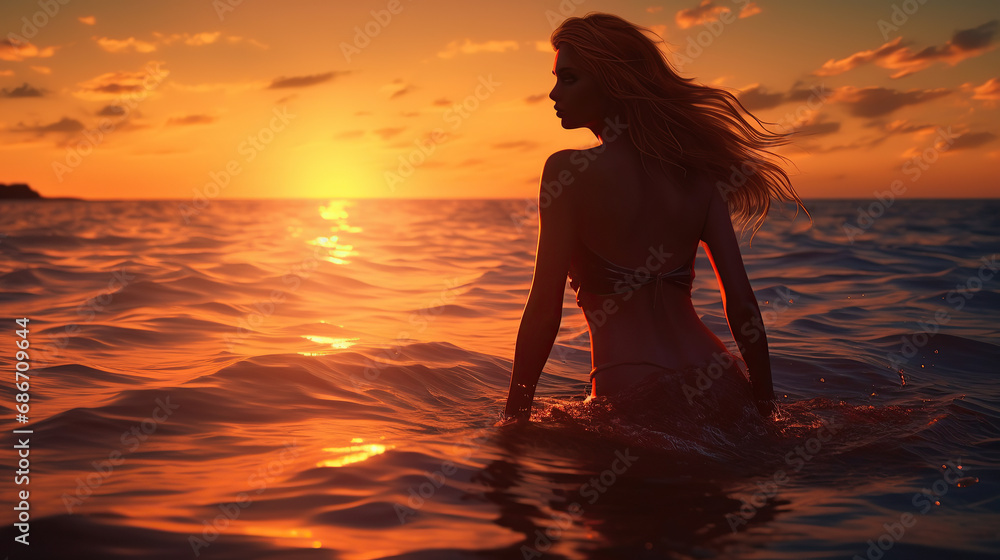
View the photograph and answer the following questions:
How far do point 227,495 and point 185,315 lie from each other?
521cm

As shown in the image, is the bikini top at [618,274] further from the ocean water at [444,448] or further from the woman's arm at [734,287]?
the ocean water at [444,448]

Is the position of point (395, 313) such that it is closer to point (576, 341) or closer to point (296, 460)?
point (576, 341)

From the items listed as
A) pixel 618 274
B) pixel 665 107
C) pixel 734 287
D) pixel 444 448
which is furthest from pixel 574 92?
pixel 444 448

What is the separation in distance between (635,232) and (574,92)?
770 millimetres

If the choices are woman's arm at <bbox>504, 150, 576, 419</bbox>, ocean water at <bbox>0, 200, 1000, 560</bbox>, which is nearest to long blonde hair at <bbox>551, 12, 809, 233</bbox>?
woman's arm at <bbox>504, 150, 576, 419</bbox>

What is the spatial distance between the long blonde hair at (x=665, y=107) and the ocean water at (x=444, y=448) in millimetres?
1349

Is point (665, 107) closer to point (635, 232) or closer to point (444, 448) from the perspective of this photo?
point (635, 232)

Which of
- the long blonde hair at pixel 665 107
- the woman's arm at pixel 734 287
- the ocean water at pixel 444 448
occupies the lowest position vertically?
the ocean water at pixel 444 448

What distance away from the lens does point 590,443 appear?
11.1 ft

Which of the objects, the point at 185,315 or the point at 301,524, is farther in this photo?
the point at 185,315

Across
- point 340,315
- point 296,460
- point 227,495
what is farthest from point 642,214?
point 340,315

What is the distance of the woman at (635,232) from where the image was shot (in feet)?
11.0

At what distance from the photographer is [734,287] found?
11.6ft

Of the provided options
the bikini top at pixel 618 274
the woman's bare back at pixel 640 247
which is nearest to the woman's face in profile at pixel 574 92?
the woman's bare back at pixel 640 247
